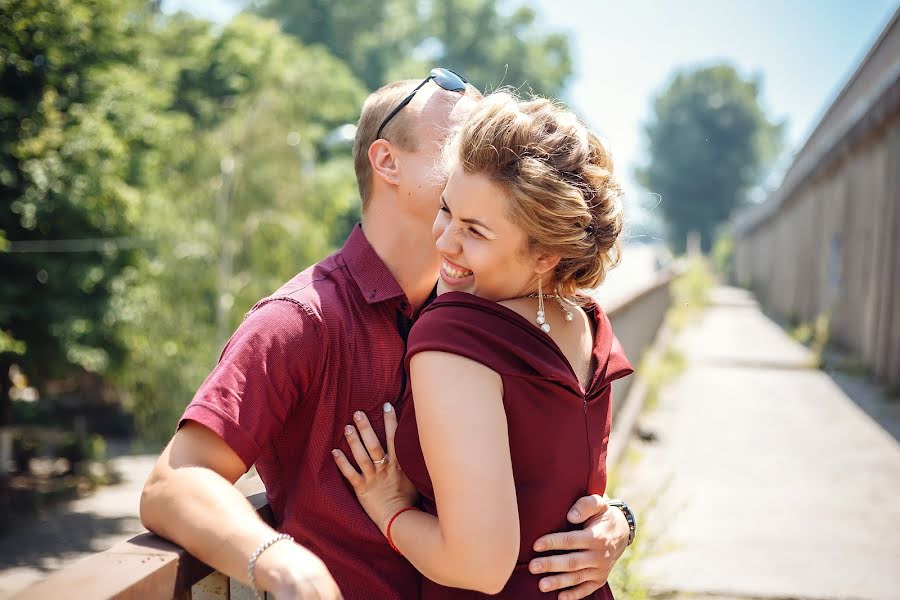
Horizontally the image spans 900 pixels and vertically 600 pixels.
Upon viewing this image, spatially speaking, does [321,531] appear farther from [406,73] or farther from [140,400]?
[406,73]

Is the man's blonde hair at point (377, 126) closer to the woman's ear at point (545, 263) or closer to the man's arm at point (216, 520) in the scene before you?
the woman's ear at point (545, 263)

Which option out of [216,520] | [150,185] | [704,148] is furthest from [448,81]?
[704,148]

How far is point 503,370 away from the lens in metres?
1.65

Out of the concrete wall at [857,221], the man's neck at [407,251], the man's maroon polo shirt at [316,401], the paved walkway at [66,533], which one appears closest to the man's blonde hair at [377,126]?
the man's neck at [407,251]

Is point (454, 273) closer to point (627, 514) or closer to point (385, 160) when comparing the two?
point (385, 160)

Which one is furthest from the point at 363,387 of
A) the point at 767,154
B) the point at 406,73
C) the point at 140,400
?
the point at 767,154

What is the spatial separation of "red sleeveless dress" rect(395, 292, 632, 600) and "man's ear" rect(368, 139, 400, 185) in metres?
0.73

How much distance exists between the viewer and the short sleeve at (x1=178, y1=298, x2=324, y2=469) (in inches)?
70.8

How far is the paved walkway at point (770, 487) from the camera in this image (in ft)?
17.3

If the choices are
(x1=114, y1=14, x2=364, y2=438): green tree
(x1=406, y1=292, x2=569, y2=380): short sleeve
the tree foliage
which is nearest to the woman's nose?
(x1=406, y1=292, x2=569, y2=380): short sleeve

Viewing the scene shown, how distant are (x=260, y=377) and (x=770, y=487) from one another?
21.5 feet

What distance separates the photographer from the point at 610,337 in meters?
2.06

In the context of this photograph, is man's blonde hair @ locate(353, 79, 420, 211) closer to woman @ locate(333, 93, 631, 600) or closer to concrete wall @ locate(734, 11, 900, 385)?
woman @ locate(333, 93, 631, 600)

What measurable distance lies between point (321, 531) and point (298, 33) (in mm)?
48532
